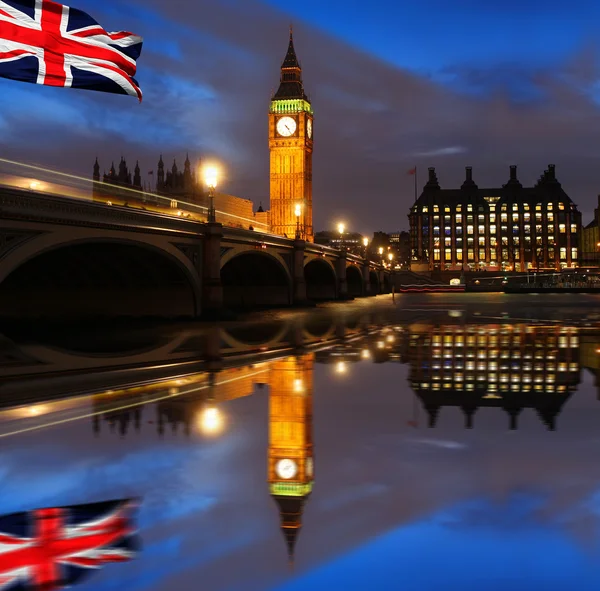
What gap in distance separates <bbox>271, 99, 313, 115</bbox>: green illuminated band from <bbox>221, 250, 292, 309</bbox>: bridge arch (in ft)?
382

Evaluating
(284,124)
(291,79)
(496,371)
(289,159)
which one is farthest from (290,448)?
(291,79)

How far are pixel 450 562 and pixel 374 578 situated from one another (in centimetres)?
56

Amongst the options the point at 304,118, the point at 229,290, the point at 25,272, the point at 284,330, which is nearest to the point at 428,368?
the point at 284,330

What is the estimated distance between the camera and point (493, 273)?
183375 millimetres

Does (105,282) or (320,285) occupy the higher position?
(320,285)

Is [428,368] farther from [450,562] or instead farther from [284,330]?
[284,330]

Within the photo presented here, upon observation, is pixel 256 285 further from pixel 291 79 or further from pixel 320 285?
pixel 291 79

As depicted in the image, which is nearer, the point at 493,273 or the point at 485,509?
the point at 485,509

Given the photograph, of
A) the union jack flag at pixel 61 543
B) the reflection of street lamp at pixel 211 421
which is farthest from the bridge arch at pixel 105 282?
the union jack flag at pixel 61 543

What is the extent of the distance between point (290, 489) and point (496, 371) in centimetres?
888

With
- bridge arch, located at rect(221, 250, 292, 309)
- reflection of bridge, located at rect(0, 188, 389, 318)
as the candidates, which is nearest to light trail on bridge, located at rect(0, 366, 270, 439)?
reflection of bridge, located at rect(0, 188, 389, 318)

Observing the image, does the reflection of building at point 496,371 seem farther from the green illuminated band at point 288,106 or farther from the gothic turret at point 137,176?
the green illuminated band at point 288,106

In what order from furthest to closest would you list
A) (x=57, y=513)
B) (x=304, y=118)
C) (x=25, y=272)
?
(x=304, y=118) → (x=25, y=272) → (x=57, y=513)

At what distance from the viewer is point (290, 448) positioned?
24.2 ft
